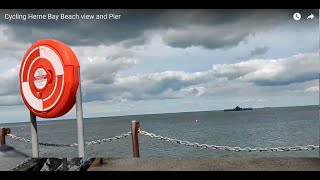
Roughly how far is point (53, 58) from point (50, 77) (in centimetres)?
23

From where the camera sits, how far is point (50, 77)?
13.2ft

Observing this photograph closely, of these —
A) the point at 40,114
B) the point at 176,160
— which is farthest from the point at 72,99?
the point at 176,160

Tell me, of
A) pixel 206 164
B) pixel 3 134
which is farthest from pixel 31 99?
pixel 3 134

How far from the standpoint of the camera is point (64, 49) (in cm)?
404

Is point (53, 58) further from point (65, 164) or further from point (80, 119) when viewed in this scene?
point (65, 164)

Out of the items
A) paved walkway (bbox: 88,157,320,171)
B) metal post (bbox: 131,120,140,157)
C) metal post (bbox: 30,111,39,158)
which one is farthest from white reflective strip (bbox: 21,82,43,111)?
metal post (bbox: 131,120,140,157)

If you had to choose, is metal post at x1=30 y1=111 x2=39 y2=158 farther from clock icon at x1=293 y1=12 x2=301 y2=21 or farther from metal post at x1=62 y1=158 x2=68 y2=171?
clock icon at x1=293 y1=12 x2=301 y2=21

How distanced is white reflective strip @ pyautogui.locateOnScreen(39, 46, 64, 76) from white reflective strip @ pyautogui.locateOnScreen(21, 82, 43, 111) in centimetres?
48

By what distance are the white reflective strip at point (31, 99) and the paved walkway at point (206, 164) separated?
118 cm

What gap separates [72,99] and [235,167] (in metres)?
2.08

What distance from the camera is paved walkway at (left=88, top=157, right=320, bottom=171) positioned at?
132 inches

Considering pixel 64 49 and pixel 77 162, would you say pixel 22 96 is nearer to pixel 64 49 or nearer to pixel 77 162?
pixel 64 49

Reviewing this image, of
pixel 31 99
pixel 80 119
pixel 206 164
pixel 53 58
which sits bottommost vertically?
pixel 206 164

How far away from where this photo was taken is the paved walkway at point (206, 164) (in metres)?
3.35
